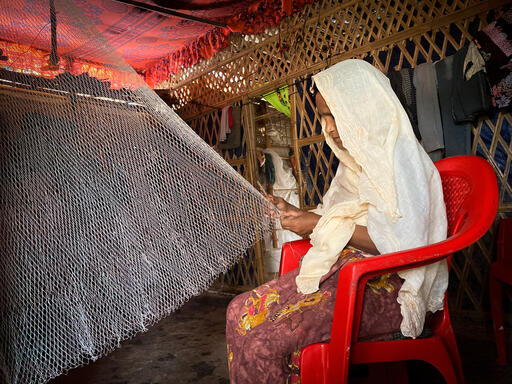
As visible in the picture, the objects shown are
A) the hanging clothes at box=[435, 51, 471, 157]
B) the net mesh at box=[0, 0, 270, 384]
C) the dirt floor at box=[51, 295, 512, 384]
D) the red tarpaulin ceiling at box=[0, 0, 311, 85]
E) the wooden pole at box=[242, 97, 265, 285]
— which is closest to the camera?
the net mesh at box=[0, 0, 270, 384]

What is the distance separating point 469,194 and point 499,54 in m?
1.43

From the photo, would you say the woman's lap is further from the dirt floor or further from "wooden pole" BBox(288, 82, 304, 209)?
"wooden pole" BBox(288, 82, 304, 209)

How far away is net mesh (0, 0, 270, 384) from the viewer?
3.42 feet

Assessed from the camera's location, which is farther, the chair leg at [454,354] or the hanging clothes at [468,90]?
the hanging clothes at [468,90]

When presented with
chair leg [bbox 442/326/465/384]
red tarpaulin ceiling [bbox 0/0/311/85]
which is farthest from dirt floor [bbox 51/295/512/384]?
red tarpaulin ceiling [bbox 0/0/311/85]

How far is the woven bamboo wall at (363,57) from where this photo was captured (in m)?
2.41

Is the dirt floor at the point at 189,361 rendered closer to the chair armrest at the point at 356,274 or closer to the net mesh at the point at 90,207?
the chair armrest at the point at 356,274

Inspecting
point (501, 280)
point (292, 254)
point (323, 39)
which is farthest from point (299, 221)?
point (323, 39)

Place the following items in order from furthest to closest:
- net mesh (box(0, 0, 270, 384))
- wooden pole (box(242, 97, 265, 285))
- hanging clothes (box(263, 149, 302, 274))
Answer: hanging clothes (box(263, 149, 302, 274)), wooden pole (box(242, 97, 265, 285)), net mesh (box(0, 0, 270, 384))

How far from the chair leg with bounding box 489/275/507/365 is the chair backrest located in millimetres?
876

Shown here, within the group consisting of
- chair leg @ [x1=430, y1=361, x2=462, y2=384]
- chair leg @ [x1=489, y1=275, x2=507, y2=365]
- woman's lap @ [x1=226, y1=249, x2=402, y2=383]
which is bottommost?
chair leg @ [x1=489, y1=275, x2=507, y2=365]

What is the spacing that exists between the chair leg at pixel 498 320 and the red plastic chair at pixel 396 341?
3.09 feet

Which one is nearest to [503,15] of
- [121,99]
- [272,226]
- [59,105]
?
[272,226]

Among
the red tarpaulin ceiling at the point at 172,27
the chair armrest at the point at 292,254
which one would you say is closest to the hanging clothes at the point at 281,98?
the red tarpaulin ceiling at the point at 172,27
